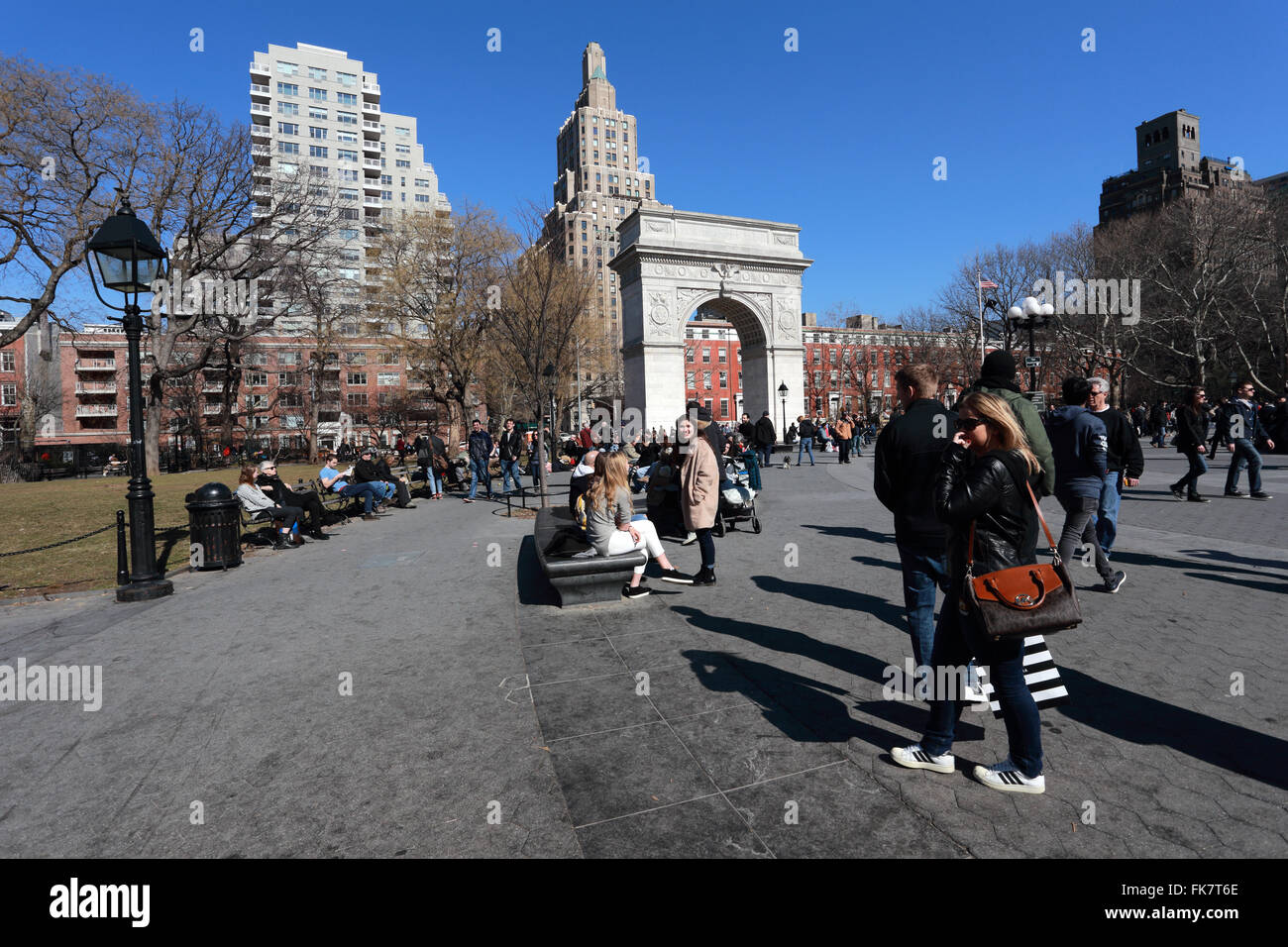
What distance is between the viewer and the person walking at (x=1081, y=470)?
20.1ft

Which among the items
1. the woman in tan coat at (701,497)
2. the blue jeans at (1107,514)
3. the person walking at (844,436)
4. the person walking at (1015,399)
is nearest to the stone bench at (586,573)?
the woman in tan coat at (701,497)

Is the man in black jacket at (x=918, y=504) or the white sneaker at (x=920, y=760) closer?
the white sneaker at (x=920, y=760)

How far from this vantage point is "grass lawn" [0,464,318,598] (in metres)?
8.77

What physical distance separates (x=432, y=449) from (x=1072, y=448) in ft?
52.8

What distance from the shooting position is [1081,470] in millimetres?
6191

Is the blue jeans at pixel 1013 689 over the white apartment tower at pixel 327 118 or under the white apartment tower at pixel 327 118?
under

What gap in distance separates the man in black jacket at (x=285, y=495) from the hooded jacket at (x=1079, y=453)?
37.2ft

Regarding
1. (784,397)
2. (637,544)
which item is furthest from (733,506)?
(784,397)

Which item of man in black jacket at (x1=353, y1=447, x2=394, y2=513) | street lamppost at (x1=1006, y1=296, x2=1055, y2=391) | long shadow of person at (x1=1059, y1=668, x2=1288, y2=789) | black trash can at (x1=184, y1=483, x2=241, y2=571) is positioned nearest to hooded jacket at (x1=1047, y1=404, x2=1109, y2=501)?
long shadow of person at (x1=1059, y1=668, x2=1288, y2=789)

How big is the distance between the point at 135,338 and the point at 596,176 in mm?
125777

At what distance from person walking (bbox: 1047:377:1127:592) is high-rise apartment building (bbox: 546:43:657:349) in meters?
106

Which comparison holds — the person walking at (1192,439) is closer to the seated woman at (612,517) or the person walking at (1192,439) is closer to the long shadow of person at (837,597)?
the long shadow of person at (837,597)
